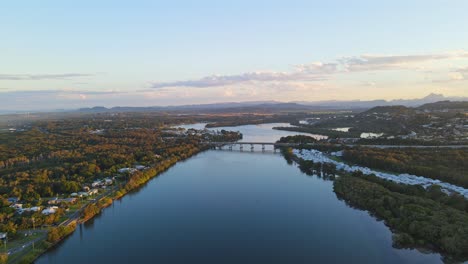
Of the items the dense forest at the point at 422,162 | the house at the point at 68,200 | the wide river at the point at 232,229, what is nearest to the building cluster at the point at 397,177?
the dense forest at the point at 422,162

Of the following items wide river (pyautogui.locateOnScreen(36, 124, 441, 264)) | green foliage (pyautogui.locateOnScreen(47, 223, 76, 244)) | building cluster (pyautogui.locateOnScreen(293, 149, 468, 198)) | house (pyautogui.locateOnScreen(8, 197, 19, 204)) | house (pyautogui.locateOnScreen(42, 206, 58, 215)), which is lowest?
wide river (pyautogui.locateOnScreen(36, 124, 441, 264))

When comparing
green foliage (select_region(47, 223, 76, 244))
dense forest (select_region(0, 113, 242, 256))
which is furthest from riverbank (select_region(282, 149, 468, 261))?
dense forest (select_region(0, 113, 242, 256))

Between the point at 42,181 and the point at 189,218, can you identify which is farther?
the point at 42,181

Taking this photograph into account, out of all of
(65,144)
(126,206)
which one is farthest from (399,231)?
(65,144)

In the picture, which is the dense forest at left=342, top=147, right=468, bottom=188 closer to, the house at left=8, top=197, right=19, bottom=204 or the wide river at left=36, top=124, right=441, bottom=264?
the wide river at left=36, top=124, right=441, bottom=264

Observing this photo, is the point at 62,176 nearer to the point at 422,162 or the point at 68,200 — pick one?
the point at 68,200

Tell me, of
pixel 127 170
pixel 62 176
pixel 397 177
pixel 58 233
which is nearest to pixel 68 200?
pixel 58 233

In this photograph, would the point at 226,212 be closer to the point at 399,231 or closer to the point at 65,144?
the point at 399,231

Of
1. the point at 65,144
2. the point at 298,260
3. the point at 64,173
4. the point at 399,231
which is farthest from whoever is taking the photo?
the point at 65,144
